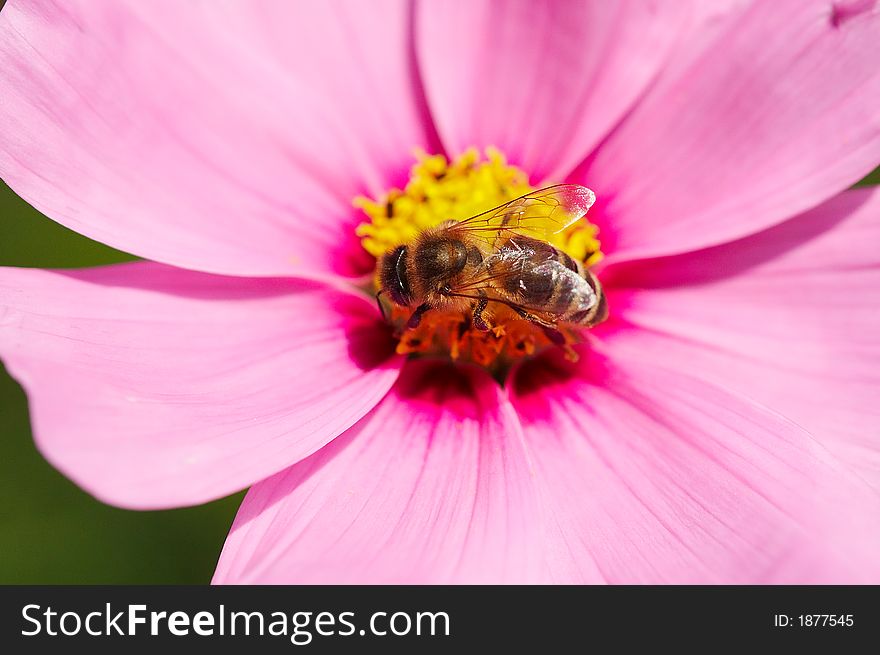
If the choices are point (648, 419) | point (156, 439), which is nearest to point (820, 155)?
point (648, 419)

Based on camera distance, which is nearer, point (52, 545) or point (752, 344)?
point (752, 344)

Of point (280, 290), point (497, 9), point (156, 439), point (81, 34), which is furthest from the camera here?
point (497, 9)

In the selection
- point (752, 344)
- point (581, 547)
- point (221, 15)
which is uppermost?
point (221, 15)

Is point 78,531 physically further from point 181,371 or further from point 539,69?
point 539,69

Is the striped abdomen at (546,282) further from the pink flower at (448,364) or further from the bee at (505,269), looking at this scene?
the pink flower at (448,364)

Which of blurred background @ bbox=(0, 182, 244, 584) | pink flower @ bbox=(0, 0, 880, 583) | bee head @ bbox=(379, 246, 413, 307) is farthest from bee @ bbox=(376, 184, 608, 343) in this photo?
blurred background @ bbox=(0, 182, 244, 584)

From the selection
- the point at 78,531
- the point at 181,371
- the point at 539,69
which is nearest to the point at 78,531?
the point at 78,531

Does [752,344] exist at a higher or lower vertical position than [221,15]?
lower

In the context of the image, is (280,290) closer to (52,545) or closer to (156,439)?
(156,439)
